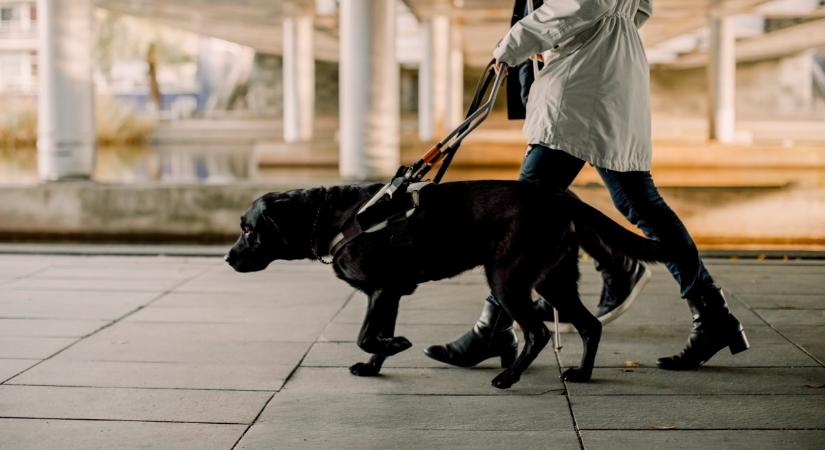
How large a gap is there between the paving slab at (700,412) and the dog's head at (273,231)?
140cm

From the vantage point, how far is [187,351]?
4.95 metres

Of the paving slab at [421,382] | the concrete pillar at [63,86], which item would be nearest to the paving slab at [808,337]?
the paving slab at [421,382]

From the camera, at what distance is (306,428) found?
3.63m

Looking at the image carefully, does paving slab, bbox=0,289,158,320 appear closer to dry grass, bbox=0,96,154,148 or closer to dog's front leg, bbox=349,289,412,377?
dog's front leg, bbox=349,289,412,377

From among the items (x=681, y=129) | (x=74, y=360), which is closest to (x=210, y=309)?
(x=74, y=360)

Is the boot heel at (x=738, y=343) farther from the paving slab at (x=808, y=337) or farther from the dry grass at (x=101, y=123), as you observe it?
the dry grass at (x=101, y=123)

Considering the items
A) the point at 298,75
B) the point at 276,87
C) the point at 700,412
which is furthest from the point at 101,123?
the point at 700,412

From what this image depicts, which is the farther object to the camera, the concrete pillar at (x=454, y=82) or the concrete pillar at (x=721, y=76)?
the concrete pillar at (x=454, y=82)

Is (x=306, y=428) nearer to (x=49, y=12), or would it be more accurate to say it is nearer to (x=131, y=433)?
(x=131, y=433)

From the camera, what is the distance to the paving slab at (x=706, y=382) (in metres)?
4.12

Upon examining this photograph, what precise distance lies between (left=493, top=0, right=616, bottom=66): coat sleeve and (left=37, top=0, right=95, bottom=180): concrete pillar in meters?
6.97

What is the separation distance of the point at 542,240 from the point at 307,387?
124 centimetres

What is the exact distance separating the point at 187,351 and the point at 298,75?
95.1 ft

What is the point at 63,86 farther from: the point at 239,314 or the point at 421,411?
the point at 421,411
